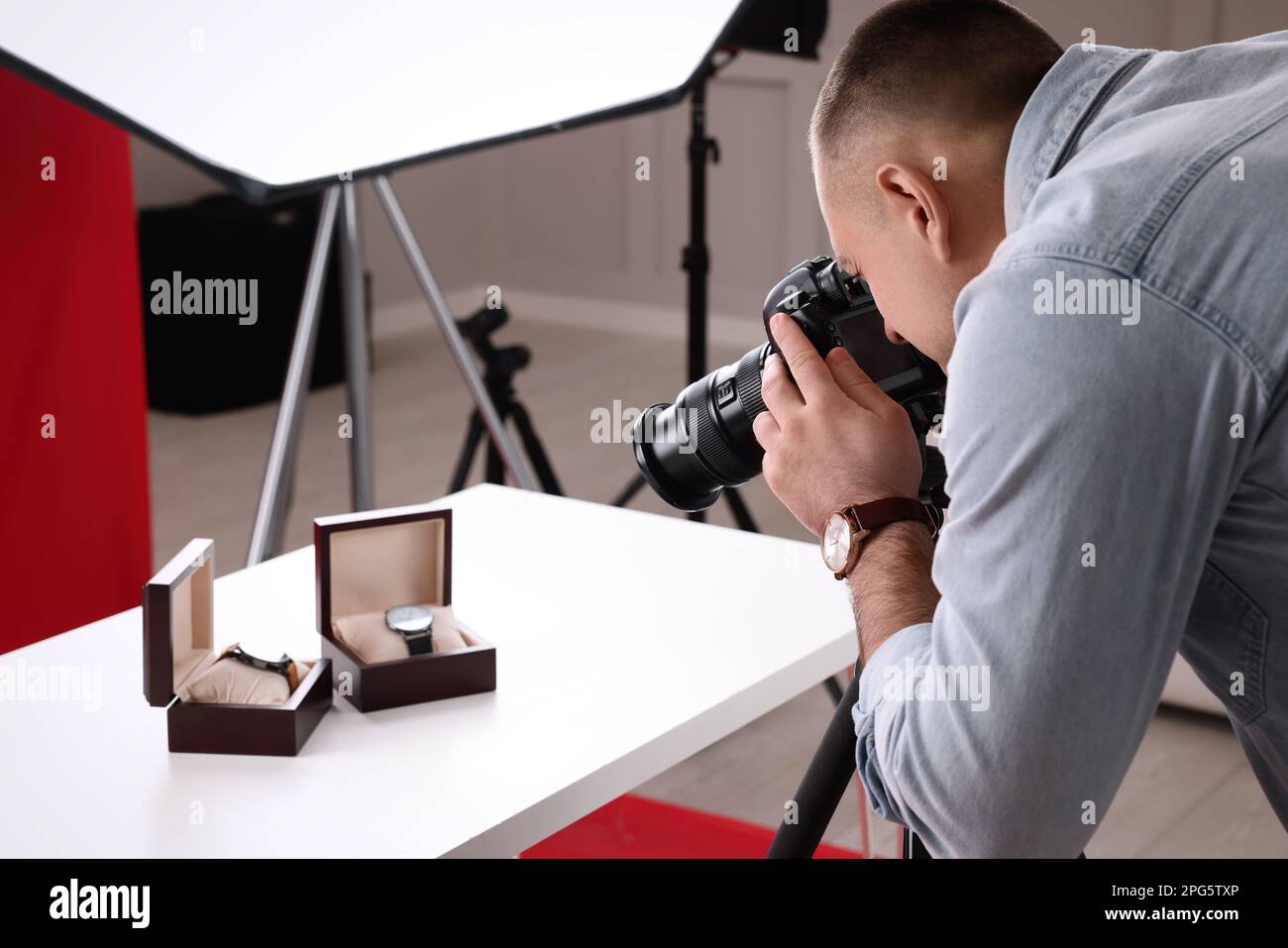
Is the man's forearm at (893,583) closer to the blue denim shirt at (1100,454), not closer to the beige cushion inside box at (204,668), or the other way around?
the blue denim shirt at (1100,454)

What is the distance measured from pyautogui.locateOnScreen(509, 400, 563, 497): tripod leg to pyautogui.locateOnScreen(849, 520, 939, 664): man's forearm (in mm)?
→ 1558

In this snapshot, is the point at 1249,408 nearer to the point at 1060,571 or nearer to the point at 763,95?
the point at 1060,571

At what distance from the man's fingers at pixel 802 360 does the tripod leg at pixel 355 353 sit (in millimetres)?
900

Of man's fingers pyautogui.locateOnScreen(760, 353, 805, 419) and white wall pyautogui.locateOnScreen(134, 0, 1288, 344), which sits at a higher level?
white wall pyautogui.locateOnScreen(134, 0, 1288, 344)

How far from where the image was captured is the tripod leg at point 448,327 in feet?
6.20

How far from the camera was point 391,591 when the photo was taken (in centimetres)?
124

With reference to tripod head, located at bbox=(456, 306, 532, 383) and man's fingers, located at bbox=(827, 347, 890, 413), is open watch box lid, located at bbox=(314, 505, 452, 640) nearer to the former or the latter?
man's fingers, located at bbox=(827, 347, 890, 413)

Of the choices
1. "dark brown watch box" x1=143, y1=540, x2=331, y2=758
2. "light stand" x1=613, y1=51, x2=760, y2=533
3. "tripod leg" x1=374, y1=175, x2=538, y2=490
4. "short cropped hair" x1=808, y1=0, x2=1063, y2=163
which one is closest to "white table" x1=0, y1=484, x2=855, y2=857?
"dark brown watch box" x1=143, y1=540, x2=331, y2=758

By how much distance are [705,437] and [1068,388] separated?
469mm

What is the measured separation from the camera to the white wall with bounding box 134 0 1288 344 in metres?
4.94

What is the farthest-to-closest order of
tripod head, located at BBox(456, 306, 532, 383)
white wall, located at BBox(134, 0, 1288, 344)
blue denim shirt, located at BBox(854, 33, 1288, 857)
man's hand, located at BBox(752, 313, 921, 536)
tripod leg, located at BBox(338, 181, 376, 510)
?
white wall, located at BBox(134, 0, 1288, 344), tripod head, located at BBox(456, 306, 532, 383), tripod leg, located at BBox(338, 181, 376, 510), man's hand, located at BBox(752, 313, 921, 536), blue denim shirt, located at BBox(854, 33, 1288, 857)

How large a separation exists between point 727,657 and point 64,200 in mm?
900

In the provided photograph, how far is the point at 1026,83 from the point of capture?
32.5 inches
